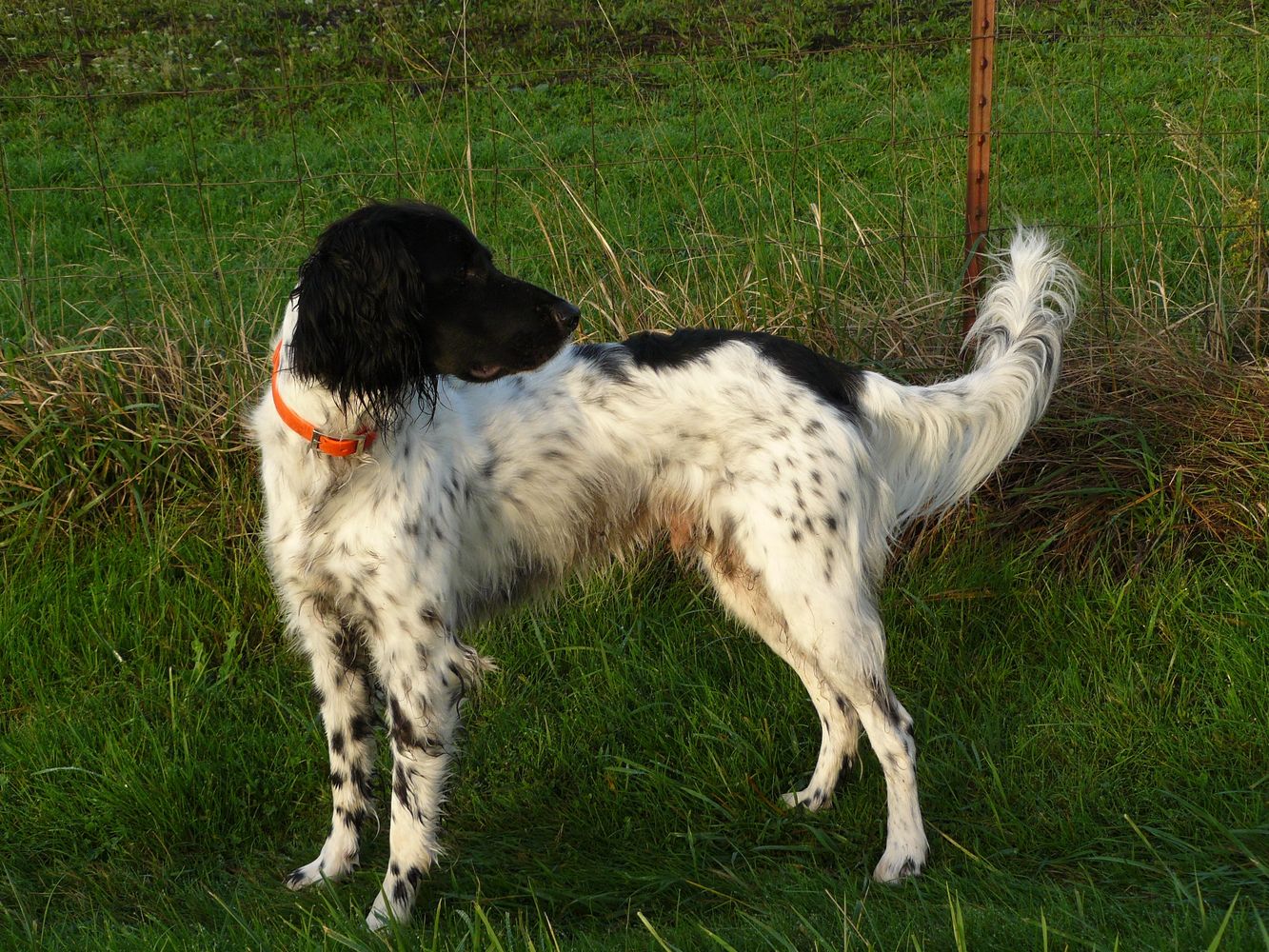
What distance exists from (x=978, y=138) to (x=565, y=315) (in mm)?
2170

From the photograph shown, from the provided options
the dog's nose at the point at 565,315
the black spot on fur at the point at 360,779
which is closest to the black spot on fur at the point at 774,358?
the dog's nose at the point at 565,315

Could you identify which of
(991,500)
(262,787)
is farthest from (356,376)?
(991,500)

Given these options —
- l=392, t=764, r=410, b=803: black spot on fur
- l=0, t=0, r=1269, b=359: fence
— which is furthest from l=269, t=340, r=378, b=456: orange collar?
l=0, t=0, r=1269, b=359: fence

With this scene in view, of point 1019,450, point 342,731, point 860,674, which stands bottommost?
point 342,731

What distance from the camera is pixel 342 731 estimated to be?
10.7 ft

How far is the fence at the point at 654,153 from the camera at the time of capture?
15.2 ft

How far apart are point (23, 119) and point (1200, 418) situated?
9.95 m

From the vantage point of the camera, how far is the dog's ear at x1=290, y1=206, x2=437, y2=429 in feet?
9.19

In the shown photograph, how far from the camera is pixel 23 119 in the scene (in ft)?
33.6

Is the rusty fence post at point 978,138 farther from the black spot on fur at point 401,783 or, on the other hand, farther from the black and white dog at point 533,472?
the black spot on fur at point 401,783

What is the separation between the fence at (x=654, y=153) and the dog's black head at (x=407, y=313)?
1534mm

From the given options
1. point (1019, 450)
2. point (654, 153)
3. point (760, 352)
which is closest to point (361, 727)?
point (760, 352)

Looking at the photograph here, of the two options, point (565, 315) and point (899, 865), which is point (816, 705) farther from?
point (565, 315)

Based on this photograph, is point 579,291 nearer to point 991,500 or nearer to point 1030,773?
point 991,500
